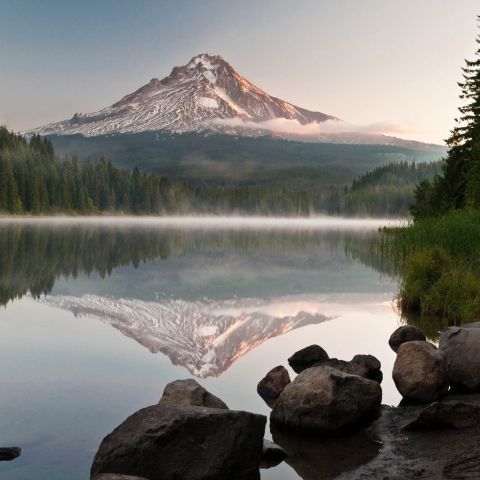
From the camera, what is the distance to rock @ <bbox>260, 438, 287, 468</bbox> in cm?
861

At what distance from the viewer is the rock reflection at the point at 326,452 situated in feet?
27.5

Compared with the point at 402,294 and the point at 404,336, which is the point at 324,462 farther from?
the point at 402,294

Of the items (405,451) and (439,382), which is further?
(439,382)

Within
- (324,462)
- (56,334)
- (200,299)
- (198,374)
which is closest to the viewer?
(324,462)

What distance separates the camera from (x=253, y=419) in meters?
8.11

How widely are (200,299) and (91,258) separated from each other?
18.2 meters

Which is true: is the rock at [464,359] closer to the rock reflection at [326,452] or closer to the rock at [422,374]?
the rock at [422,374]

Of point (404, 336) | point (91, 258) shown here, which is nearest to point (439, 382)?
point (404, 336)

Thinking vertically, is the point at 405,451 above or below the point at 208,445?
below

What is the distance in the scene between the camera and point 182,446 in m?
7.56

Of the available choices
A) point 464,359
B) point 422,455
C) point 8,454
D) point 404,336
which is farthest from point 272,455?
point 404,336

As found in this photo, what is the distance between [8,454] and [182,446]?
2502 millimetres

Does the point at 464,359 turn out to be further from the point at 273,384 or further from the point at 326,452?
the point at 326,452

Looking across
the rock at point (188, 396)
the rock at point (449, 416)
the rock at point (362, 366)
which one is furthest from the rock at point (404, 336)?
the rock at point (188, 396)
